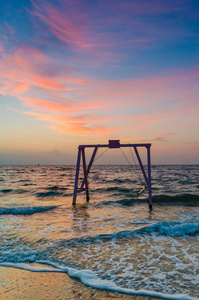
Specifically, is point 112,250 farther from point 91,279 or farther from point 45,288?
point 45,288

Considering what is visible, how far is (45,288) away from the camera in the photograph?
13.9ft

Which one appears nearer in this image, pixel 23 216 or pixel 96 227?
pixel 96 227

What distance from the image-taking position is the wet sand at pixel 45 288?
12.9 ft

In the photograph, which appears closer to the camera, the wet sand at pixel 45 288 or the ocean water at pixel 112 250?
the wet sand at pixel 45 288

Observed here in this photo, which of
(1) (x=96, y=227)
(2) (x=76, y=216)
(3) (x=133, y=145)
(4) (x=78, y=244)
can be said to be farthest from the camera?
(3) (x=133, y=145)

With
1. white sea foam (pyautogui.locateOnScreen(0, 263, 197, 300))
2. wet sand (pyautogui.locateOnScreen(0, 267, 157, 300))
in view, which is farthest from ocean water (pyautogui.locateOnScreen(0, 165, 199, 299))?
wet sand (pyautogui.locateOnScreen(0, 267, 157, 300))

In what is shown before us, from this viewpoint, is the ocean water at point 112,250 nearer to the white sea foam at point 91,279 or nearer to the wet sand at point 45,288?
the white sea foam at point 91,279

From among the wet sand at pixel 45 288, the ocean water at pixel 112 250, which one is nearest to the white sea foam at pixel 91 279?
the ocean water at pixel 112 250

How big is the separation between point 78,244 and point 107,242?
3.25 feet

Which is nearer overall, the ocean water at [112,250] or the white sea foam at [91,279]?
the white sea foam at [91,279]

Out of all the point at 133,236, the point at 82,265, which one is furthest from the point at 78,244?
the point at 133,236

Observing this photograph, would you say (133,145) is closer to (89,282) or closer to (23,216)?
(23,216)

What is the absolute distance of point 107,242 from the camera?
684cm

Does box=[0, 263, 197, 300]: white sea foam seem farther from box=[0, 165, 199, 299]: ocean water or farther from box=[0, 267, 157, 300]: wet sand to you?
box=[0, 267, 157, 300]: wet sand
